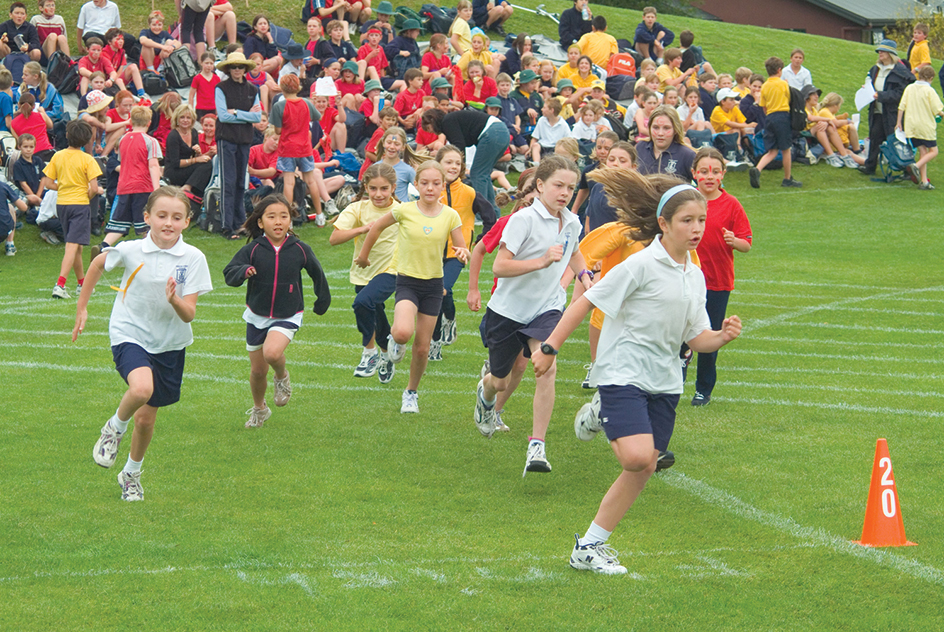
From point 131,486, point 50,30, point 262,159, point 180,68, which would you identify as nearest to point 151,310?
point 131,486

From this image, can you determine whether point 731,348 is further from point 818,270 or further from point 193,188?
point 193,188

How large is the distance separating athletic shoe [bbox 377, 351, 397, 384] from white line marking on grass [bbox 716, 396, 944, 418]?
2.95 meters

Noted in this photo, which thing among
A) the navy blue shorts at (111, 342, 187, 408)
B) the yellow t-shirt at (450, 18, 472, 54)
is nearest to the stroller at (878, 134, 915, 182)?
the yellow t-shirt at (450, 18, 472, 54)

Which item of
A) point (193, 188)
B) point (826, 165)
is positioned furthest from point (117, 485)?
point (826, 165)

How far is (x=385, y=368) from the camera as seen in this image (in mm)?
9539

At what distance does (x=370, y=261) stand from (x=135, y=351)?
12.5 feet

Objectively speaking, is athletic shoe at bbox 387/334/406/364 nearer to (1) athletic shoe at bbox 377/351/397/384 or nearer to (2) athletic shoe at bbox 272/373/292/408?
(1) athletic shoe at bbox 377/351/397/384

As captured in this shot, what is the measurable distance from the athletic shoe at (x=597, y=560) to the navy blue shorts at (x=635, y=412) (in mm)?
558

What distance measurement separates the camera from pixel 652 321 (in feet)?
17.0

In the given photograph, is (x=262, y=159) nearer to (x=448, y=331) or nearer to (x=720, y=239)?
(x=448, y=331)

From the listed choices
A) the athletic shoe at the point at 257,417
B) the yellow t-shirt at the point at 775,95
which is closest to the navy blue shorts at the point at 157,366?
the athletic shoe at the point at 257,417

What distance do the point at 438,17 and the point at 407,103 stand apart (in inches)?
304

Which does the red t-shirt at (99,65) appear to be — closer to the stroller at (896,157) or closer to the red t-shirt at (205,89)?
Answer: the red t-shirt at (205,89)

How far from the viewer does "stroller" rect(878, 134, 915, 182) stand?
21531mm
